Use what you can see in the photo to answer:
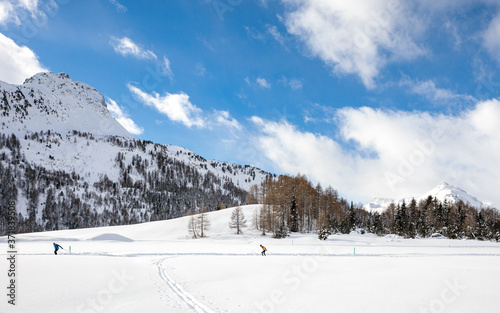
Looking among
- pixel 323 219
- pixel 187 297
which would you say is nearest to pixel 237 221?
pixel 323 219

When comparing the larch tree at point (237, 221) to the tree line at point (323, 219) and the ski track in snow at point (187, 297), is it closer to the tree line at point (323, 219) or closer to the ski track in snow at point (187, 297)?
the tree line at point (323, 219)

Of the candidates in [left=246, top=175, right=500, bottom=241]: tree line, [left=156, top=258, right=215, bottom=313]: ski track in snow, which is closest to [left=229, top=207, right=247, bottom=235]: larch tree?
[left=246, top=175, right=500, bottom=241]: tree line

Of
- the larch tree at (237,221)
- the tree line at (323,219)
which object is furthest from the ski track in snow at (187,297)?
the larch tree at (237,221)

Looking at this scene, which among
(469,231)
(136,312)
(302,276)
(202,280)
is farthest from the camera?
(469,231)

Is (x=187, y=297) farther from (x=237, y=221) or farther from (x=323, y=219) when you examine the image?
(x=237, y=221)

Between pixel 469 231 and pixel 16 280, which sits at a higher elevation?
pixel 16 280

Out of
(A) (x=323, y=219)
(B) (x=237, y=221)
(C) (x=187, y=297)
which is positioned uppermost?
(C) (x=187, y=297)

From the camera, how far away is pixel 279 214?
7081 cm

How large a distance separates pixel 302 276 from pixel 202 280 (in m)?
7.08

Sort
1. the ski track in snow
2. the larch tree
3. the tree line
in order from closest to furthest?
the ski track in snow < the tree line < the larch tree

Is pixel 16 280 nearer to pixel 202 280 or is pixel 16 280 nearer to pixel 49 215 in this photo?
pixel 202 280

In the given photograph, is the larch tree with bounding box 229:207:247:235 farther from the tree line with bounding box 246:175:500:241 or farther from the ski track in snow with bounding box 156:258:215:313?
the ski track in snow with bounding box 156:258:215:313

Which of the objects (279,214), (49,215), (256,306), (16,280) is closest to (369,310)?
(256,306)

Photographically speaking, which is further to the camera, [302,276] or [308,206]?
[308,206]
